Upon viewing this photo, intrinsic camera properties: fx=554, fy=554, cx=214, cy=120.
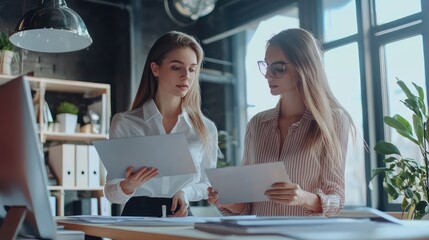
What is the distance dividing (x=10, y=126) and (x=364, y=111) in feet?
11.3

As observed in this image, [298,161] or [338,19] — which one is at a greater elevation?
[338,19]

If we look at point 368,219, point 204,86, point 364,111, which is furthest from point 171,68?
point 204,86

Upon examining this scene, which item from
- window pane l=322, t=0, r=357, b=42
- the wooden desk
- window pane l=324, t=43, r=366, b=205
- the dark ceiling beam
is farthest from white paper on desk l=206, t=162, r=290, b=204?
the dark ceiling beam

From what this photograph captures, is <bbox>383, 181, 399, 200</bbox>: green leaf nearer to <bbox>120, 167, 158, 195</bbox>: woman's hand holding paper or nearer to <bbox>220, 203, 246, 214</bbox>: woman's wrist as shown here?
<bbox>220, 203, 246, 214</bbox>: woman's wrist

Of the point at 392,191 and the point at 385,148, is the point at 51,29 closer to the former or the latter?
the point at 385,148

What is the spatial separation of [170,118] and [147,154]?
62cm

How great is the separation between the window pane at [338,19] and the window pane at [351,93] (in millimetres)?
117

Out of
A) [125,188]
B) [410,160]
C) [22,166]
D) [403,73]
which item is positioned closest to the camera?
[22,166]

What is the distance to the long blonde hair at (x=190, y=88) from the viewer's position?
2262 millimetres

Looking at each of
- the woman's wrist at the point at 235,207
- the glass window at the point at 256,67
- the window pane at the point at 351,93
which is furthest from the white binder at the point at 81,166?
the woman's wrist at the point at 235,207

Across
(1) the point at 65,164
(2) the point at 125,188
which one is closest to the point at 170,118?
(2) the point at 125,188

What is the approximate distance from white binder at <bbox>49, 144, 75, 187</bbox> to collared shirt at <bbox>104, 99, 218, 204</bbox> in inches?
92.1

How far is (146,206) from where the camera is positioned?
2.03m

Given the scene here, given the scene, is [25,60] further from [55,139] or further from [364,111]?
[364,111]
